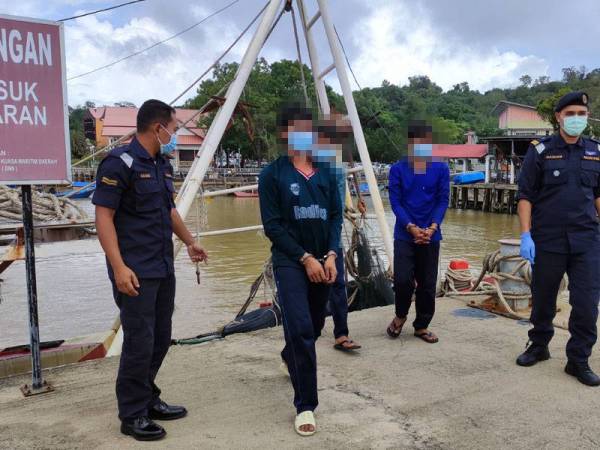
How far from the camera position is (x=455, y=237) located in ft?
67.9

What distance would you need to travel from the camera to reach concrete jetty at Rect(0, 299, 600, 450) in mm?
2764

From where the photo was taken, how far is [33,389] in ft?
11.3

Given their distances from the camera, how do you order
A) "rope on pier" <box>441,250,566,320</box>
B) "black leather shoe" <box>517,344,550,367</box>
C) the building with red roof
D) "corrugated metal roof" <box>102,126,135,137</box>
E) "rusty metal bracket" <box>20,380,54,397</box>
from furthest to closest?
"corrugated metal roof" <box>102,126,135,137</box>
the building with red roof
"rope on pier" <box>441,250,566,320</box>
"black leather shoe" <box>517,344,550,367</box>
"rusty metal bracket" <box>20,380,54,397</box>

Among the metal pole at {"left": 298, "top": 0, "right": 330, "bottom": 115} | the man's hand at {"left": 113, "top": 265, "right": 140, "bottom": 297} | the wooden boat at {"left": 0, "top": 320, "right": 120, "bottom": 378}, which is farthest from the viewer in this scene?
the metal pole at {"left": 298, "top": 0, "right": 330, "bottom": 115}

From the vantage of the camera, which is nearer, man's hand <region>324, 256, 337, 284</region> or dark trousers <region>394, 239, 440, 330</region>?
man's hand <region>324, 256, 337, 284</region>

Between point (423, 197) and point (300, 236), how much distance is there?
1.70m

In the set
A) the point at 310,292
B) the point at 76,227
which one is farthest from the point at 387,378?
the point at 76,227

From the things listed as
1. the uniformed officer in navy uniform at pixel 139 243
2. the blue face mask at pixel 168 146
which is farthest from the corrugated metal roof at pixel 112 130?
the uniformed officer in navy uniform at pixel 139 243

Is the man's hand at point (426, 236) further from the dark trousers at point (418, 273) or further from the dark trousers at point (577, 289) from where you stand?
the dark trousers at point (577, 289)

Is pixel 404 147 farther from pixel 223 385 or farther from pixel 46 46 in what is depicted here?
pixel 46 46

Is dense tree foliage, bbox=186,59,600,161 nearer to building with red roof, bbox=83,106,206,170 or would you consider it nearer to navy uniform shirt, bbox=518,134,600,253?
navy uniform shirt, bbox=518,134,600,253

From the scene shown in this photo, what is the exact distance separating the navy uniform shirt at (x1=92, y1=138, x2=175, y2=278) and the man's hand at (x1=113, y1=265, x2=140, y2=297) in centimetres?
9

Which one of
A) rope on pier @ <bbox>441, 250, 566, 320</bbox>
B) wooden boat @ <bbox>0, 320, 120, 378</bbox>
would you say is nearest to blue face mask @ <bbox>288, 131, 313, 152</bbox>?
wooden boat @ <bbox>0, 320, 120, 378</bbox>

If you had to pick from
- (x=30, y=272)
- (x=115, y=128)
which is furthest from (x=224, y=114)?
(x=115, y=128)
